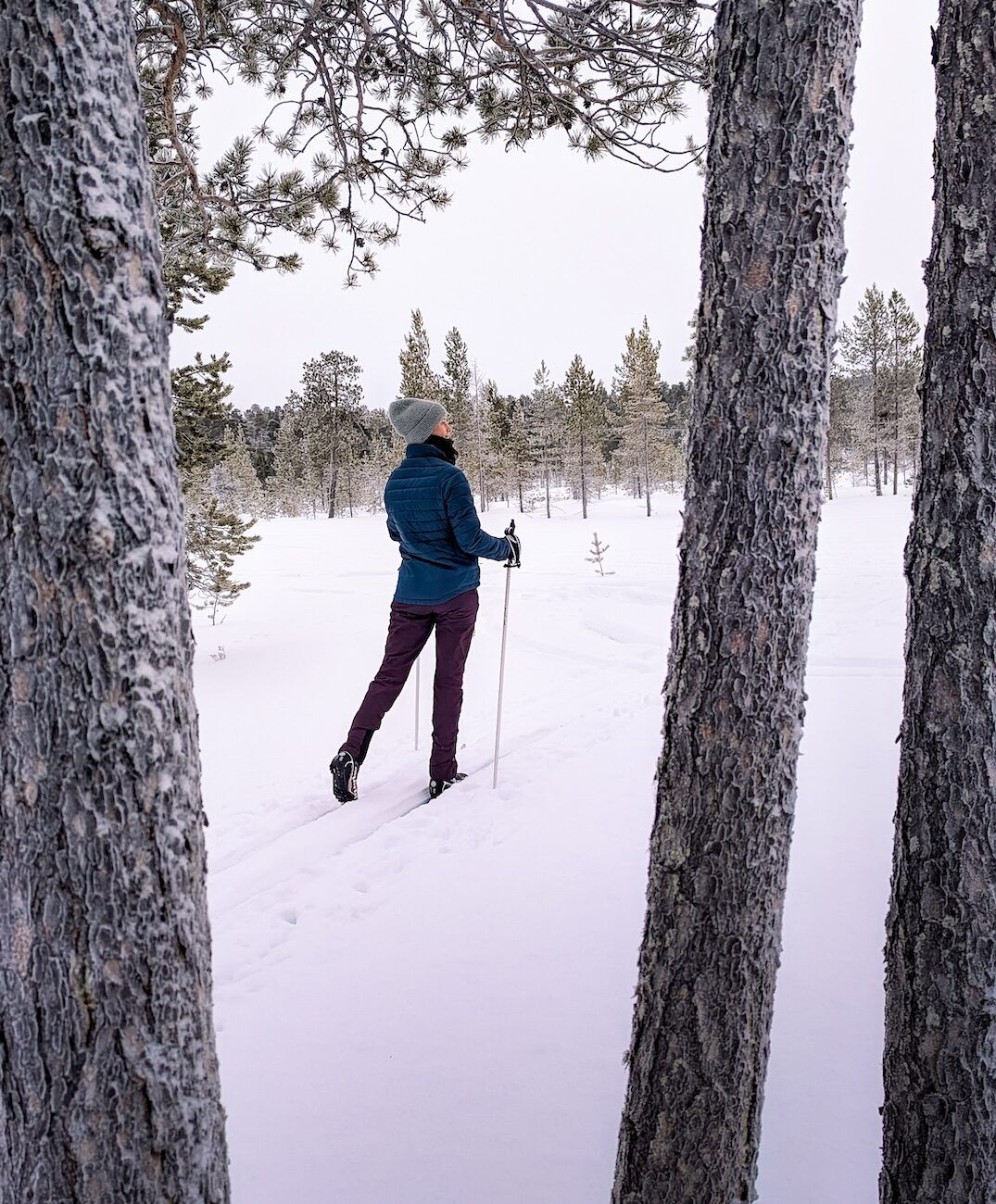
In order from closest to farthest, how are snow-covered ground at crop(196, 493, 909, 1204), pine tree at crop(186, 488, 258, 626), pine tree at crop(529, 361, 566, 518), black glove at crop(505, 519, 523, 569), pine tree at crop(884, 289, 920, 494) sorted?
snow-covered ground at crop(196, 493, 909, 1204) → black glove at crop(505, 519, 523, 569) → pine tree at crop(186, 488, 258, 626) → pine tree at crop(884, 289, 920, 494) → pine tree at crop(529, 361, 566, 518)

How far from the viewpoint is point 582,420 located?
3350 centimetres

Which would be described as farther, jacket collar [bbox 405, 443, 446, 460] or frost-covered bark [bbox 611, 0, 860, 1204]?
jacket collar [bbox 405, 443, 446, 460]

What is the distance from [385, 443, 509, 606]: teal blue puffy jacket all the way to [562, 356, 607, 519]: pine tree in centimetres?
2939

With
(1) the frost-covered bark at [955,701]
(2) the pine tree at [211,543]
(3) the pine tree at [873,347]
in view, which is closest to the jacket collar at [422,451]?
(1) the frost-covered bark at [955,701]

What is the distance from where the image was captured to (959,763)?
154 cm

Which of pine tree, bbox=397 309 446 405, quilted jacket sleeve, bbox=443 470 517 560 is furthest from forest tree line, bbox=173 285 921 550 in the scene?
quilted jacket sleeve, bbox=443 470 517 560

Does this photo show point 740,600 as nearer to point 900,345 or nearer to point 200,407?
point 200,407

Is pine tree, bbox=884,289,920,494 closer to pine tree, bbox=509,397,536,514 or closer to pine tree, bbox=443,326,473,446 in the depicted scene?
pine tree, bbox=509,397,536,514

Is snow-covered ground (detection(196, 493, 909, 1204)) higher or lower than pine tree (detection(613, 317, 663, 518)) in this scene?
lower

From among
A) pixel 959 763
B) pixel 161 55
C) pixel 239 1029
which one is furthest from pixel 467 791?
pixel 161 55

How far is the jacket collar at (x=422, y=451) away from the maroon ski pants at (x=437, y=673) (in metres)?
0.84

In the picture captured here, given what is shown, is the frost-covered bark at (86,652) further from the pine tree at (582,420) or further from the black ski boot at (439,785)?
the pine tree at (582,420)

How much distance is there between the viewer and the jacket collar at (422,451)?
160 inches

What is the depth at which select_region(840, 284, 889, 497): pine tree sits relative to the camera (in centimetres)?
3350
